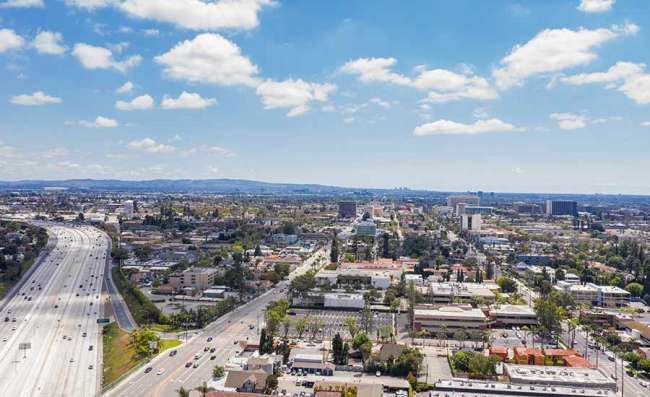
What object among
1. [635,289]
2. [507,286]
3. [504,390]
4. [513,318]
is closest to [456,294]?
[507,286]

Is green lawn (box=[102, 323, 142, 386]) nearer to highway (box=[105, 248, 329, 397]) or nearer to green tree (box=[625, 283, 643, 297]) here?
highway (box=[105, 248, 329, 397])

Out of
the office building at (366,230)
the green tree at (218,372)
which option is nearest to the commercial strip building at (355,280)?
the green tree at (218,372)

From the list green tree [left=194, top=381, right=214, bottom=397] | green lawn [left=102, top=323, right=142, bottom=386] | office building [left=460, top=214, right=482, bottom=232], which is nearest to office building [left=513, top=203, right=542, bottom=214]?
office building [left=460, top=214, right=482, bottom=232]

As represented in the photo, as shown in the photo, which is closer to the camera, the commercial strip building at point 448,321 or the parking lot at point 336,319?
the parking lot at point 336,319

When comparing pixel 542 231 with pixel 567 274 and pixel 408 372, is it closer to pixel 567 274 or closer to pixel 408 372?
pixel 567 274

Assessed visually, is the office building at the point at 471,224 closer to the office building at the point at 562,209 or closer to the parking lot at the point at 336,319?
the office building at the point at 562,209

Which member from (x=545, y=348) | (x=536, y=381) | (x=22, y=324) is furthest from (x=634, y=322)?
(x=22, y=324)
